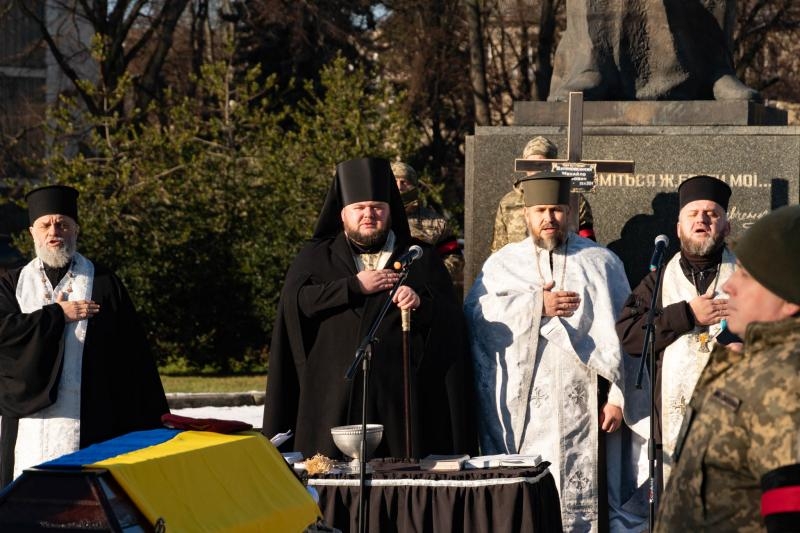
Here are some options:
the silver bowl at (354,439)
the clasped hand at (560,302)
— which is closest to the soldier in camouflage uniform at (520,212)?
the clasped hand at (560,302)

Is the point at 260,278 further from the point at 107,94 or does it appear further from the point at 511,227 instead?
the point at 511,227

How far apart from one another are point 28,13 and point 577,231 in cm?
A: 1813

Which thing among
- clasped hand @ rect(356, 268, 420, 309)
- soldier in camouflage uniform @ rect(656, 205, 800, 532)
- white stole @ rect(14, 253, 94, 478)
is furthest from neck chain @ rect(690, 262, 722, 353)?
soldier in camouflage uniform @ rect(656, 205, 800, 532)

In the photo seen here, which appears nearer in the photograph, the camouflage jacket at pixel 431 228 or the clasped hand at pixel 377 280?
the clasped hand at pixel 377 280

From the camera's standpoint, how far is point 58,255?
8664 mm

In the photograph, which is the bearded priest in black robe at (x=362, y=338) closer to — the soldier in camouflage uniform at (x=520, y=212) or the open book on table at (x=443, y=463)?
the open book on table at (x=443, y=463)

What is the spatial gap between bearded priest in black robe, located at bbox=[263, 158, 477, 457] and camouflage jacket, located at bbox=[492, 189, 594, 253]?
160cm

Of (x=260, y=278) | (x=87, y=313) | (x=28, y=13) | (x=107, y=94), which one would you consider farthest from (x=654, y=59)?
(x=28, y=13)

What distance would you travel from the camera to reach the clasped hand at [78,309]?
8.33 metres

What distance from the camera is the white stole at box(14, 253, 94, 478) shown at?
8.51m

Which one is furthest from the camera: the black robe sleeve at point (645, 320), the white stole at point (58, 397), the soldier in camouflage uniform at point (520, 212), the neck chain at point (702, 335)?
the soldier in camouflage uniform at point (520, 212)

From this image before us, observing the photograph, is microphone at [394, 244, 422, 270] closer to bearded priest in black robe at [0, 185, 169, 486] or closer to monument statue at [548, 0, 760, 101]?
bearded priest in black robe at [0, 185, 169, 486]

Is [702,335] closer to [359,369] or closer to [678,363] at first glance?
[678,363]

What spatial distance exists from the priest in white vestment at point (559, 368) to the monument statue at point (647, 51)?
233 cm
